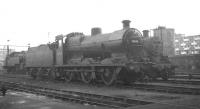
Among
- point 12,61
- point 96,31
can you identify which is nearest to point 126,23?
point 96,31

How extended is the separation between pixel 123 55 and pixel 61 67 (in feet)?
19.3

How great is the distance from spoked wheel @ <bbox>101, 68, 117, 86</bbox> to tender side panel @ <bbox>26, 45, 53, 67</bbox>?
20.6ft

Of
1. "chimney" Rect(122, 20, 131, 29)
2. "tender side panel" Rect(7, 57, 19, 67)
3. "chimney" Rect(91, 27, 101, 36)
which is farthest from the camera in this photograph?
"tender side panel" Rect(7, 57, 19, 67)

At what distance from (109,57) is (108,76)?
1.45 meters

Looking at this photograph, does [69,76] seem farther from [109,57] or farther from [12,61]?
[12,61]

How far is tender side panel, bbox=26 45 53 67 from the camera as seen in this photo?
71.4ft

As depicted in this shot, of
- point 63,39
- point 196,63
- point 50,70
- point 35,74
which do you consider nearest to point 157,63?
point 63,39

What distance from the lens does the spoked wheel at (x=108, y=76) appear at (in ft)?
50.6

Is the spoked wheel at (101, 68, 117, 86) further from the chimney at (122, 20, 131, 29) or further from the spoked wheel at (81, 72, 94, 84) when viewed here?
the chimney at (122, 20, 131, 29)

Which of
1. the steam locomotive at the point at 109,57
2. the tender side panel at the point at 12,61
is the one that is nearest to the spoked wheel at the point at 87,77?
the steam locomotive at the point at 109,57

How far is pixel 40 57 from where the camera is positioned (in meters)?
22.9

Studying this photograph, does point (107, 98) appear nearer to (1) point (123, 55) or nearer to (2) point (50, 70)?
(1) point (123, 55)

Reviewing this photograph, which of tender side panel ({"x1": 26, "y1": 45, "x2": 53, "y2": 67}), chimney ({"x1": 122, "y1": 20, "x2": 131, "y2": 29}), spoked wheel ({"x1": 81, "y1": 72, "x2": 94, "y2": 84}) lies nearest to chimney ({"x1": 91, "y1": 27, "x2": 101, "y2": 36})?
chimney ({"x1": 122, "y1": 20, "x2": 131, "y2": 29})

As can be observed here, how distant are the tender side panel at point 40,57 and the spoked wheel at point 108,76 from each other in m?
6.27
